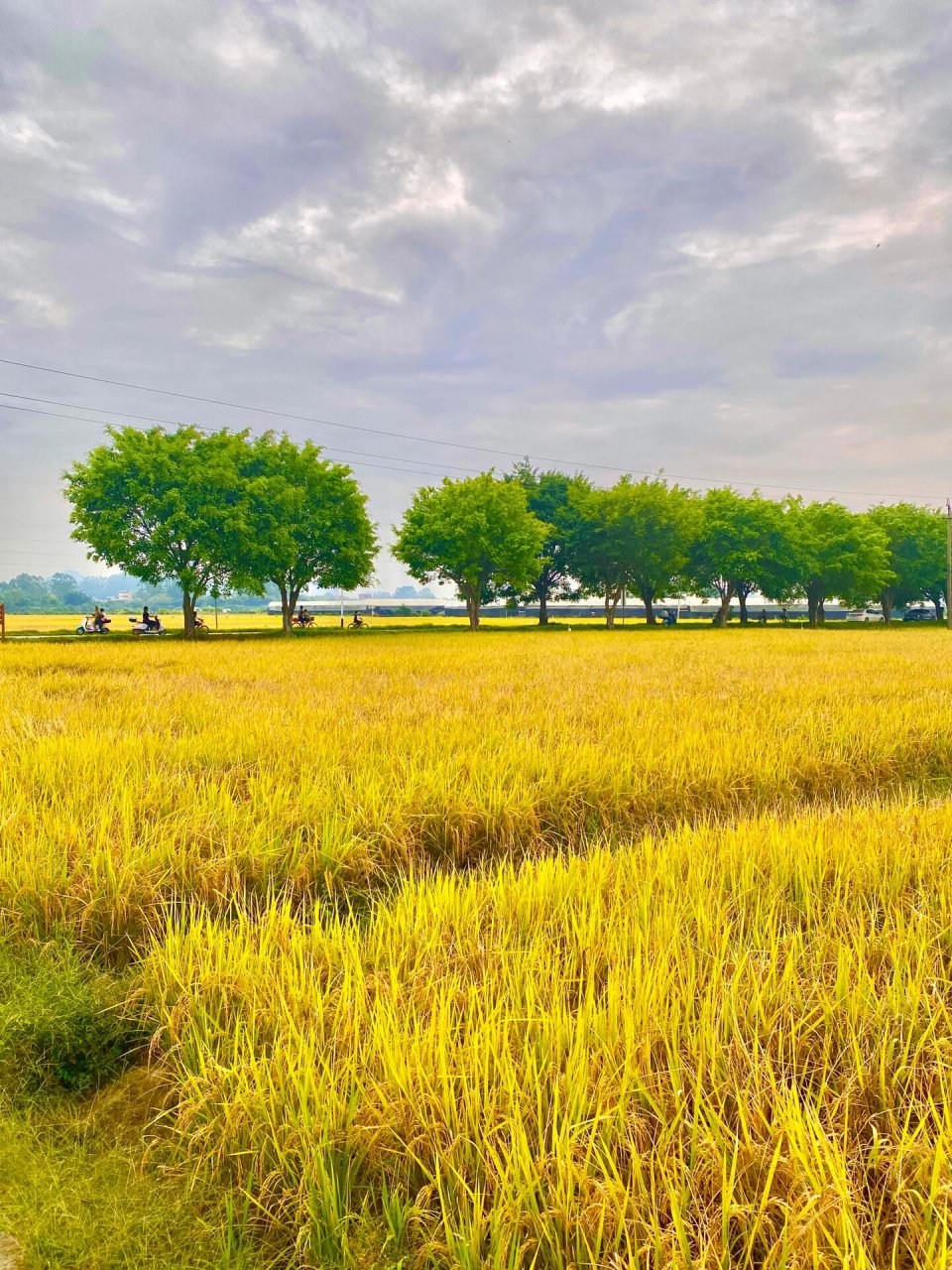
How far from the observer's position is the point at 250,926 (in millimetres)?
3088

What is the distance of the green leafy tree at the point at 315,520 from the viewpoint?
144 feet

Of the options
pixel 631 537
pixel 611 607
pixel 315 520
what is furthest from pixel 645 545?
pixel 315 520

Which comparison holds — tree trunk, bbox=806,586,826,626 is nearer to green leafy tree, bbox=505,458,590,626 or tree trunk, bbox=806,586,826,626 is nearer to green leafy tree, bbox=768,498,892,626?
green leafy tree, bbox=768,498,892,626

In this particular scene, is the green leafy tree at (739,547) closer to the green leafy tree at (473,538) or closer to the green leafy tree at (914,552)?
the green leafy tree at (914,552)

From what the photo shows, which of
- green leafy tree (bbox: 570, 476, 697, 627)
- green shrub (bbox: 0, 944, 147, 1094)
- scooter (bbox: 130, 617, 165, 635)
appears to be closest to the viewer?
green shrub (bbox: 0, 944, 147, 1094)

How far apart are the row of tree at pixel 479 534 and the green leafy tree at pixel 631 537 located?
13 cm

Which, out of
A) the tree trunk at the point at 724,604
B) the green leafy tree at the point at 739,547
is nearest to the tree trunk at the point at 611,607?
the green leafy tree at the point at 739,547

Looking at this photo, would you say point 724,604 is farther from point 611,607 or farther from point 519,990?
point 519,990

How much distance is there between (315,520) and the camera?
145ft

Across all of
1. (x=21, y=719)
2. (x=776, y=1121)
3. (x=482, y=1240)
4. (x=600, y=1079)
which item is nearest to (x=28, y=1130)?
(x=482, y=1240)

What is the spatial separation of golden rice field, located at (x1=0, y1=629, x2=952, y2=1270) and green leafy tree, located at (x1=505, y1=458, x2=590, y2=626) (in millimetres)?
54203

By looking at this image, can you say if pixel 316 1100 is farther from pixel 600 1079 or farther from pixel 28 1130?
pixel 28 1130

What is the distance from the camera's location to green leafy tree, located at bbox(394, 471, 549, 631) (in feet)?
157

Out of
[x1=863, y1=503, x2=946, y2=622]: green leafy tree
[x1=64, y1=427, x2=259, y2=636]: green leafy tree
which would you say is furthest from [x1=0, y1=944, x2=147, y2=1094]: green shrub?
[x1=863, y1=503, x2=946, y2=622]: green leafy tree
